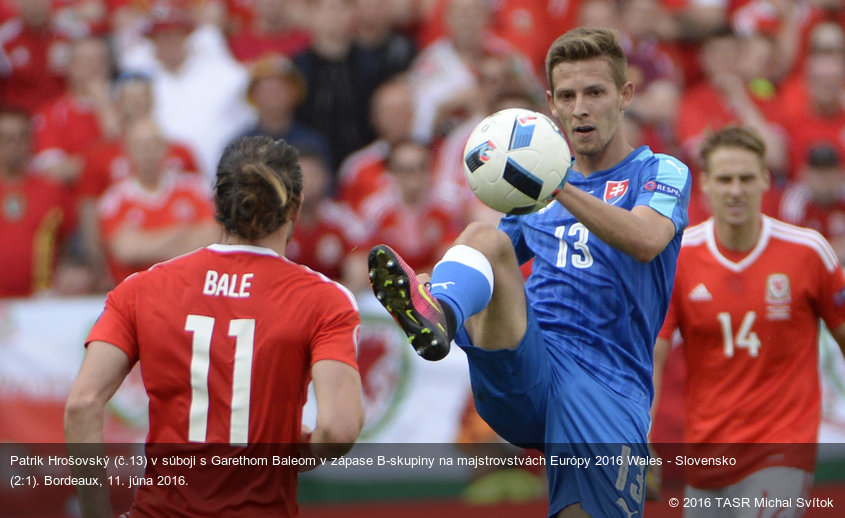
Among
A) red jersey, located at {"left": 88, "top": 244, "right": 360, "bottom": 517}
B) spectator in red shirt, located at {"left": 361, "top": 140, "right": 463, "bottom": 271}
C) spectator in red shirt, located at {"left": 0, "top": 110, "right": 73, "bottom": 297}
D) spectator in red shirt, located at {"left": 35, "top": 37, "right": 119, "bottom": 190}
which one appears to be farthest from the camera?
spectator in red shirt, located at {"left": 35, "top": 37, "right": 119, "bottom": 190}

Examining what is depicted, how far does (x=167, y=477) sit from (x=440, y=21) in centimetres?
785

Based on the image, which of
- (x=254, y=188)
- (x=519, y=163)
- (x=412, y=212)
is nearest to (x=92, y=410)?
(x=254, y=188)

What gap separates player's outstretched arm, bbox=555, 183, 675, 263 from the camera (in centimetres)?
428

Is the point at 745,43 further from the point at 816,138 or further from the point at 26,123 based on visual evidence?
the point at 26,123

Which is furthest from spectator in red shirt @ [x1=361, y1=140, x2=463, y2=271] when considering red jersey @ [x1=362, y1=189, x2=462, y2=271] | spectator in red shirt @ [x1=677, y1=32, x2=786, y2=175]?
spectator in red shirt @ [x1=677, y1=32, x2=786, y2=175]

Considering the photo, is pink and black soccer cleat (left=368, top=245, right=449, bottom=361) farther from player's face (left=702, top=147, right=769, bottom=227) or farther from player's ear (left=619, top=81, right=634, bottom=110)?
player's face (left=702, top=147, right=769, bottom=227)

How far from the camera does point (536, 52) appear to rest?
11023 mm

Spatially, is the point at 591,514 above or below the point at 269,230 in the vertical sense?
below

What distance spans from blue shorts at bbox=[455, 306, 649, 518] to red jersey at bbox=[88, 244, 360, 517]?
1045mm

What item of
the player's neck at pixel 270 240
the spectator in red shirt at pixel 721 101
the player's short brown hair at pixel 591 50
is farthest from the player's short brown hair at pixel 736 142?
the spectator in red shirt at pixel 721 101

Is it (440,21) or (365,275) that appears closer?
(365,275)

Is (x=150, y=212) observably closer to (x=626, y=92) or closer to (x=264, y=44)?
(x=264, y=44)

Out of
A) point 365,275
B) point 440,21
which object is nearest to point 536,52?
point 440,21

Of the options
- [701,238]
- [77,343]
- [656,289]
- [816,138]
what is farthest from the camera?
[816,138]
